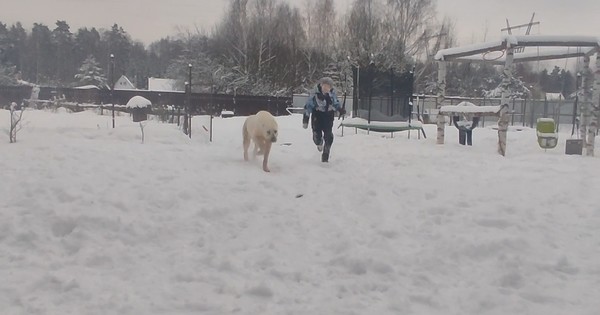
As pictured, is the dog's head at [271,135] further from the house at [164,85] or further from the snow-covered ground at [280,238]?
the house at [164,85]

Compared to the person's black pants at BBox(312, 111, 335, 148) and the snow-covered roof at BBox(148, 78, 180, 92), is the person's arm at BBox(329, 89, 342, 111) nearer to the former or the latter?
the person's black pants at BBox(312, 111, 335, 148)

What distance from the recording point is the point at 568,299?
3.89 meters

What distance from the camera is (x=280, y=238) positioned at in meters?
5.11

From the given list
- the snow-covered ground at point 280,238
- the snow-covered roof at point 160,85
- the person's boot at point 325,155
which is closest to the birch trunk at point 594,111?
the snow-covered ground at point 280,238

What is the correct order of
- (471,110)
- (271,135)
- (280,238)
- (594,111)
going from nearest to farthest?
(280,238) → (271,135) → (594,111) → (471,110)

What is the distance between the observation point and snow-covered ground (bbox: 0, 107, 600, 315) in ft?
12.5

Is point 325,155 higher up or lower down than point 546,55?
lower down

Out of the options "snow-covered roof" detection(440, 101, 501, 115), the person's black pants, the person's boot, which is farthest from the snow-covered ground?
"snow-covered roof" detection(440, 101, 501, 115)

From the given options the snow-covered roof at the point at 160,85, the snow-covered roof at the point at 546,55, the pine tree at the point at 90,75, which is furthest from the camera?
the snow-covered roof at the point at 160,85

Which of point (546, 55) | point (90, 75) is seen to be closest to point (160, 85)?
point (90, 75)

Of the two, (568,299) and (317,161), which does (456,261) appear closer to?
(568,299)

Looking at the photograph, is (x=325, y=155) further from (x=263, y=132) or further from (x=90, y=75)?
(x=90, y=75)

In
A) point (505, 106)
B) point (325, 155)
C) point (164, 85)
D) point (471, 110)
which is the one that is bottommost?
point (325, 155)

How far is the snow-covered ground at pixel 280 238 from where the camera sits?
12.5 feet
